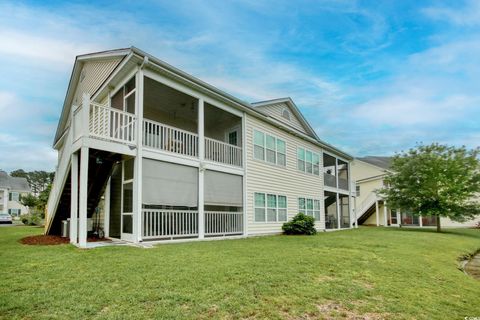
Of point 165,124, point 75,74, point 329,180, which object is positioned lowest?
point 329,180

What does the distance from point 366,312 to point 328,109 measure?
2765cm

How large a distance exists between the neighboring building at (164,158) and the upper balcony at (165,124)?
43 millimetres

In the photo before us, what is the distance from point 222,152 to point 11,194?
51020 millimetres

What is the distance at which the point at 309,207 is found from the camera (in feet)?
59.8

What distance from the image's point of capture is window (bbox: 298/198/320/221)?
17.4m

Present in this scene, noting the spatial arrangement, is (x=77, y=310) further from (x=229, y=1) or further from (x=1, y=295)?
(x=229, y=1)

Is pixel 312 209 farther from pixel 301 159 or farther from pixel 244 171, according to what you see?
pixel 244 171

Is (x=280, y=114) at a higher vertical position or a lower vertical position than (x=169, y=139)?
higher

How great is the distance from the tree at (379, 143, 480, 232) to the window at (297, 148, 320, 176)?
687cm

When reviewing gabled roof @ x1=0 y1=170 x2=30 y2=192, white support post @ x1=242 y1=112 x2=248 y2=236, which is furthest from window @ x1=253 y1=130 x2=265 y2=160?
gabled roof @ x1=0 y1=170 x2=30 y2=192

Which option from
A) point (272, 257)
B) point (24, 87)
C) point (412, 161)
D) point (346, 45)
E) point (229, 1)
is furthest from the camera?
point (412, 161)

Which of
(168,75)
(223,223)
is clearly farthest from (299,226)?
(168,75)

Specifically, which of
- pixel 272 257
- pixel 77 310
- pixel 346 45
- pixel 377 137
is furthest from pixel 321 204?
pixel 377 137

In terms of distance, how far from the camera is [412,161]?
21.0 metres
